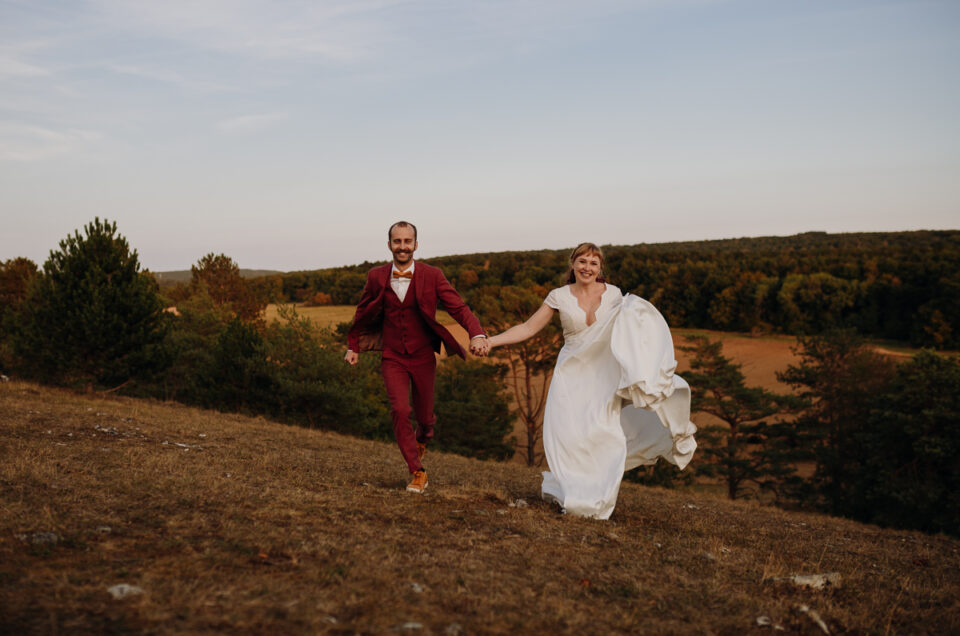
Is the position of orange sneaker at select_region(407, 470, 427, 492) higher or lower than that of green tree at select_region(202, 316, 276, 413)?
higher

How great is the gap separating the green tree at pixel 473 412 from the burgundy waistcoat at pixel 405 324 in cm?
2878

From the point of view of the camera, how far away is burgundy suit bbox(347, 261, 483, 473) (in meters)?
6.78

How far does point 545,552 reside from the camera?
4.99m

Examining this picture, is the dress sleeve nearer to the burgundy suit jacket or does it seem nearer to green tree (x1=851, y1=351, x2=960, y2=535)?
the burgundy suit jacket

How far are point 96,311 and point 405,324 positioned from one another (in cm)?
1624

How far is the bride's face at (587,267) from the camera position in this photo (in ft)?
23.1

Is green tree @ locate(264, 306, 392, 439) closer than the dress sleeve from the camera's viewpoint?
No

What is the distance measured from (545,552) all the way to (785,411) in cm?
3305

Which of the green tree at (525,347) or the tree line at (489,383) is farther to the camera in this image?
the green tree at (525,347)

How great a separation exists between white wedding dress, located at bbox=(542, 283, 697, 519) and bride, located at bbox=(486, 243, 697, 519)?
11 mm

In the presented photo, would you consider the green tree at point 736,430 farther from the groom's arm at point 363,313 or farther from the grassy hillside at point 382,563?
the groom's arm at point 363,313

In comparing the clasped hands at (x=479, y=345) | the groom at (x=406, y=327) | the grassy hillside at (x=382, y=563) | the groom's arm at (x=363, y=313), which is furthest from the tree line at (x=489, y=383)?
the clasped hands at (x=479, y=345)

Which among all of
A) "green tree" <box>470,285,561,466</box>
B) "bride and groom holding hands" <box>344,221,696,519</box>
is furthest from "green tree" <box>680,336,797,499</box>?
"bride and groom holding hands" <box>344,221,696,519</box>

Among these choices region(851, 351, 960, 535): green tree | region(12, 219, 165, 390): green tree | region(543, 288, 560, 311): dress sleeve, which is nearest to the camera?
region(543, 288, 560, 311): dress sleeve
